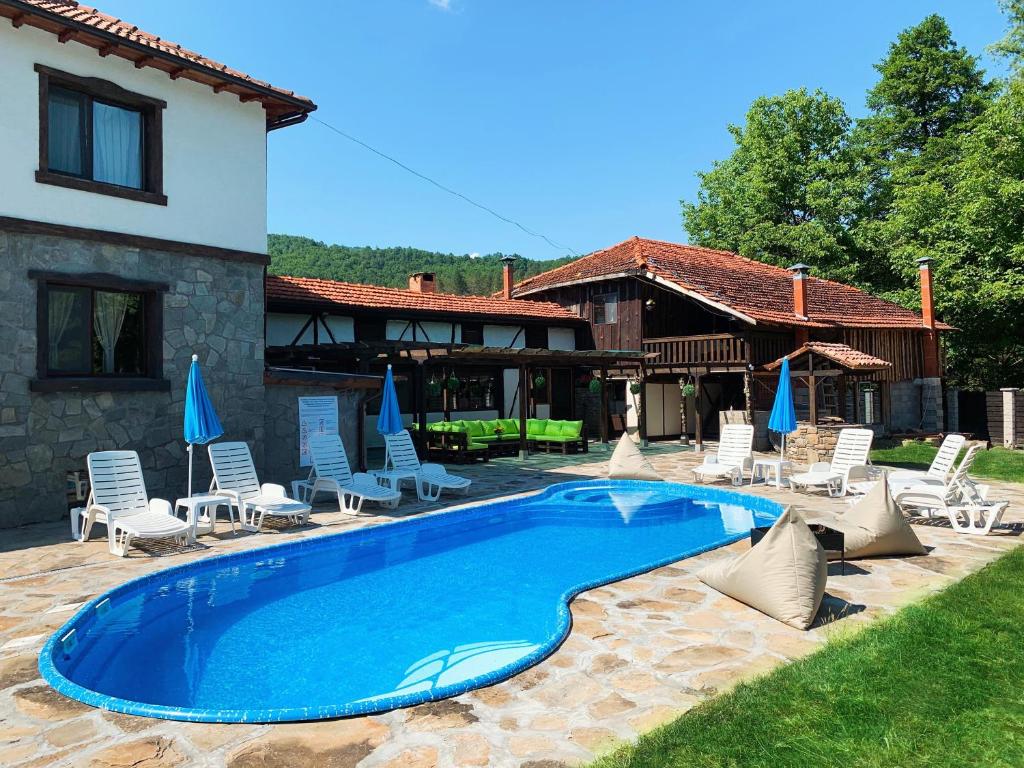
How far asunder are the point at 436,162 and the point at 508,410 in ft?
25.3

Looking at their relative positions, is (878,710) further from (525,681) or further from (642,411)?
(642,411)

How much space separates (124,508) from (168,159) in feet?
16.4

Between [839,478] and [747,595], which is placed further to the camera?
[839,478]

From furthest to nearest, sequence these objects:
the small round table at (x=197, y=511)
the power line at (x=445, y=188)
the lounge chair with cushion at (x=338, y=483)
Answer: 1. the power line at (x=445, y=188)
2. the lounge chair with cushion at (x=338, y=483)
3. the small round table at (x=197, y=511)

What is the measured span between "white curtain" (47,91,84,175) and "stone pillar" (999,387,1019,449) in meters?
21.3

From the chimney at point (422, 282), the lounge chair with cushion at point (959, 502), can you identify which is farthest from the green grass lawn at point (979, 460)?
the chimney at point (422, 282)

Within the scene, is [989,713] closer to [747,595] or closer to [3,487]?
[747,595]

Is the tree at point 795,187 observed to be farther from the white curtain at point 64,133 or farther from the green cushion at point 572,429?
the white curtain at point 64,133

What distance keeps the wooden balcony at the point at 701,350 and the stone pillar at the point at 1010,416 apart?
6.89 m

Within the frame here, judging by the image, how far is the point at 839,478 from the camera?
11.2 m

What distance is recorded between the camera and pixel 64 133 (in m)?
9.04

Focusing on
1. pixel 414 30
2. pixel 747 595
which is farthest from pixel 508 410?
pixel 747 595

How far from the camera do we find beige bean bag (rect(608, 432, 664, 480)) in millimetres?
13125

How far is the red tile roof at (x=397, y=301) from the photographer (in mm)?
16188
